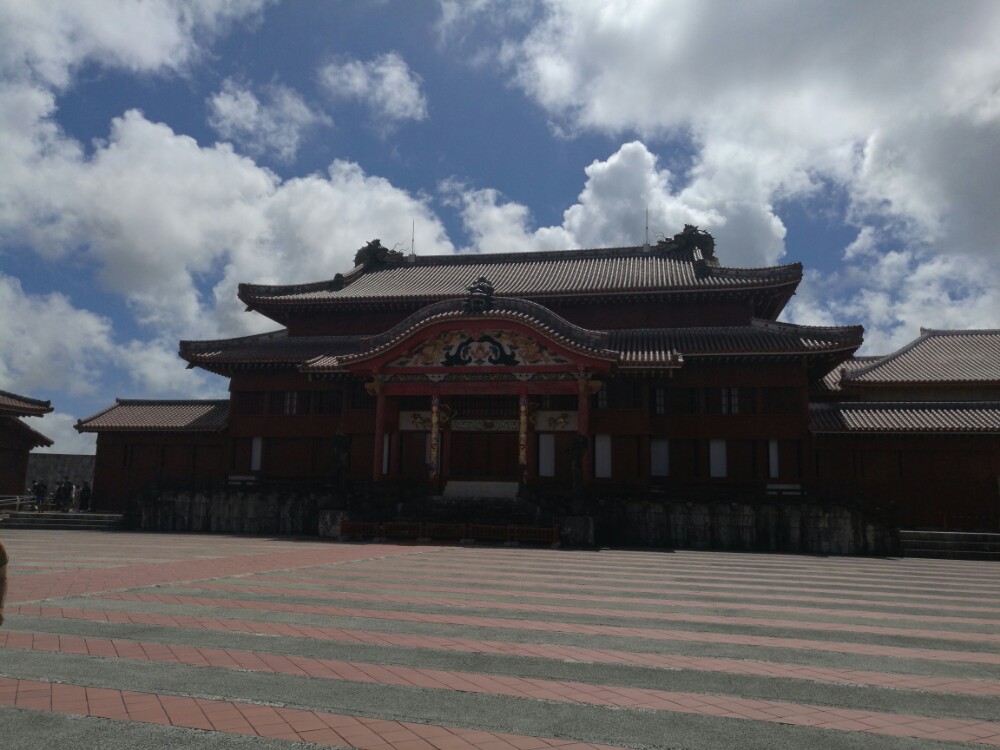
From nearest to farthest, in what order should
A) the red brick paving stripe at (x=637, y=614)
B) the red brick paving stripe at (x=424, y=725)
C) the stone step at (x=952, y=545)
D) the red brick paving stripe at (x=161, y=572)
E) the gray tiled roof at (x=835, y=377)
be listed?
the red brick paving stripe at (x=424, y=725) → the red brick paving stripe at (x=637, y=614) → the red brick paving stripe at (x=161, y=572) → the stone step at (x=952, y=545) → the gray tiled roof at (x=835, y=377)

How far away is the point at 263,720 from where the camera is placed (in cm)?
526

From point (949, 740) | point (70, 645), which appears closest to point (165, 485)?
point (70, 645)

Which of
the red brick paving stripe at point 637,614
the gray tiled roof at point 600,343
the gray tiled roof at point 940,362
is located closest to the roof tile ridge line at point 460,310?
the gray tiled roof at point 600,343

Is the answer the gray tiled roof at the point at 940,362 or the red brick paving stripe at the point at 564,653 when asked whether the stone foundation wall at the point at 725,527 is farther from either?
the red brick paving stripe at the point at 564,653

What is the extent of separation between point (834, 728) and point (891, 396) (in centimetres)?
3189

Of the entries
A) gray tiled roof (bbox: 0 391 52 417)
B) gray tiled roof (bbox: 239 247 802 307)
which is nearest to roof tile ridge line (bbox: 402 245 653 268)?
gray tiled roof (bbox: 239 247 802 307)

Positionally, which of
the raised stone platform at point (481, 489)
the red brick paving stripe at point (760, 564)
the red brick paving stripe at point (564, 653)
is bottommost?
the red brick paving stripe at point (760, 564)

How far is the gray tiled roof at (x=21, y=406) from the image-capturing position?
33375 mm

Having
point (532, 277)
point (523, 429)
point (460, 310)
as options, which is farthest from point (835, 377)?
A: point (460, 310)

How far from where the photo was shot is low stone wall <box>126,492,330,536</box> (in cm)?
2766

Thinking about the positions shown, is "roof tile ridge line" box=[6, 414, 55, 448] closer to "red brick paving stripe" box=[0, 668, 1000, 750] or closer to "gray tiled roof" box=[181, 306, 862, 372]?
"gray tiled roof" box=[181, 306, 862, 372]

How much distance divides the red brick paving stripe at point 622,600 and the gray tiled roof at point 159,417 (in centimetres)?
2199

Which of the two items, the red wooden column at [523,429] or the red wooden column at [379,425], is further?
the red wooden column at [379,425]

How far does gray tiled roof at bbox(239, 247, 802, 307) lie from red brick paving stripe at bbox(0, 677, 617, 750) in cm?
2694
